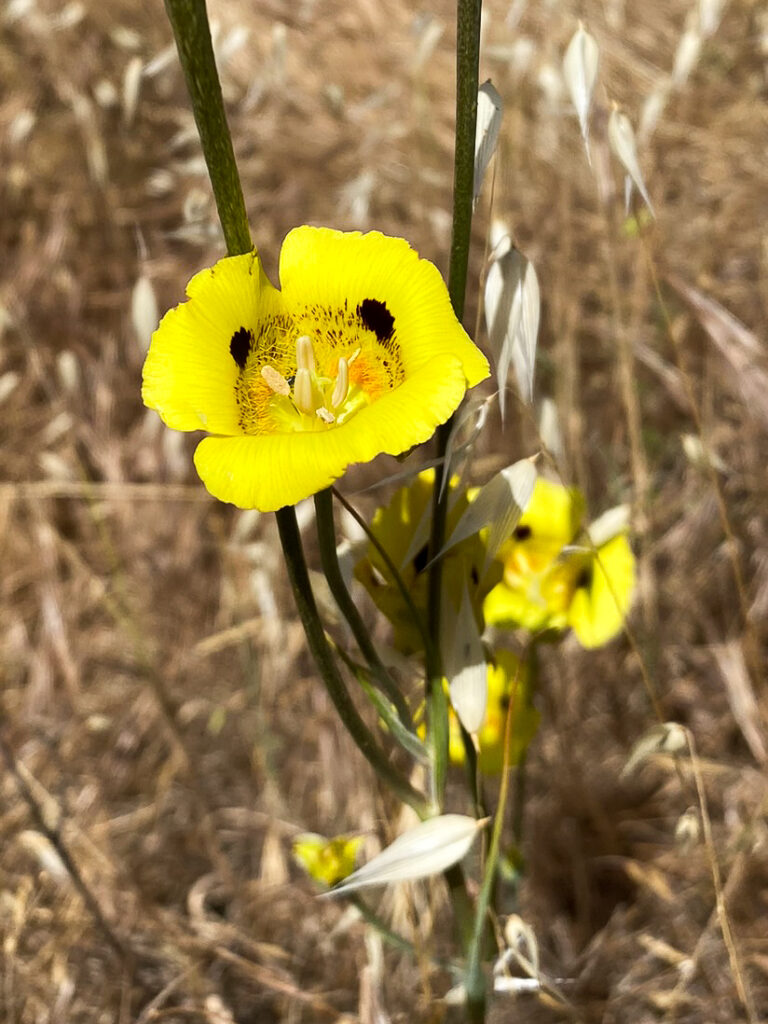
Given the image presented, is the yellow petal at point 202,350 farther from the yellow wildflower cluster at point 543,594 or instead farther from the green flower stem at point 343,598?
the yellow wildflower cluster at point 543,594

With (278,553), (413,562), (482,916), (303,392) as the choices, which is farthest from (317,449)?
(278,553)

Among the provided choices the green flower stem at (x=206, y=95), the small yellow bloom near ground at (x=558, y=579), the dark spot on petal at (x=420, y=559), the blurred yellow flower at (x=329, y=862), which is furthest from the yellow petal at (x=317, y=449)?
the blurred yellow flower at (x=329, y=862)

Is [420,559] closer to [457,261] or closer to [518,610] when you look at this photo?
[518,610]

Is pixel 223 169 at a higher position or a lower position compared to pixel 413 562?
higher

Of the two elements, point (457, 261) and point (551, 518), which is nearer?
point (457, 261)

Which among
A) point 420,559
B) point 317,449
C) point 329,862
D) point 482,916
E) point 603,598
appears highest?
point 317,449

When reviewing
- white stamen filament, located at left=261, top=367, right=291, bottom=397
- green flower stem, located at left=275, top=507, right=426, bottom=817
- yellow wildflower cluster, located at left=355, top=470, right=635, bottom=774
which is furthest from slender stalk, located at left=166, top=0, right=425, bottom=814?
yellow wildflower cluster, located at left=355, top=470, right=635, bottom=774

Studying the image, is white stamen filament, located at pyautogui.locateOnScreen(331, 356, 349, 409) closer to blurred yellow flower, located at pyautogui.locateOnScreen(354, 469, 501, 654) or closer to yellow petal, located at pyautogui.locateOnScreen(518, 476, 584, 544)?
blurred yellow flower, located at pyautogui.locateOnScreen(354, 469, 501, 654)
